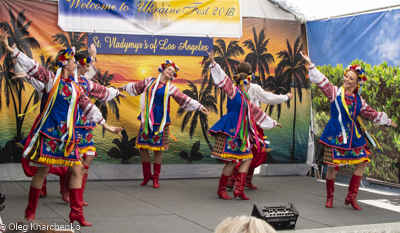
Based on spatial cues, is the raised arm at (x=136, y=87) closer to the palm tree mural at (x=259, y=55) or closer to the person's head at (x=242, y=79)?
the person's head at (x=242, y=79)

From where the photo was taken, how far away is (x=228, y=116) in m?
4.75

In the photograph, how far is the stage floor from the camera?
3.54 metres

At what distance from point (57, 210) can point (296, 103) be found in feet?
13.2

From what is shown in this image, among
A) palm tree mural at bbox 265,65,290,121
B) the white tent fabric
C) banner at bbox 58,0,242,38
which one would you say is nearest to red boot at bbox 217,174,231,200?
palm tree mural at bbox 265,65,290,121

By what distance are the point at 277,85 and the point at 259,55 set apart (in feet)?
1.75

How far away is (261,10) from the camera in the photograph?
250 inches

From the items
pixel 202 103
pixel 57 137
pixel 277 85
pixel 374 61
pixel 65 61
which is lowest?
pixel 57 137

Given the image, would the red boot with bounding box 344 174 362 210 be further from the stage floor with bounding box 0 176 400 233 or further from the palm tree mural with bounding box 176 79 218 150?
the palm tree mural with bounding box 176 79 218 150

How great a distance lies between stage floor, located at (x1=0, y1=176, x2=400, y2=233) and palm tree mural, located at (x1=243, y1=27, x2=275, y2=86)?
169cm

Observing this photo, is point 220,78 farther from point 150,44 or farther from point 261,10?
point 261,10

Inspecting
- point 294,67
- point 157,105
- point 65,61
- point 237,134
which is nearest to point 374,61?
point 294,67

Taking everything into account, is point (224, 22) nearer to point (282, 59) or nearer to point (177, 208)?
point (282, 59)

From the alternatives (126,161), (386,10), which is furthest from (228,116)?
(386,10)

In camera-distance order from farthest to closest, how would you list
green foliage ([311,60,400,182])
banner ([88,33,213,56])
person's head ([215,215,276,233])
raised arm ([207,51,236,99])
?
banner ([88,33,213,56]) < green foliage ([311,60,400,182]) < raised arm ([207,51,236,99]) < person's head ([215,215,276,233])
